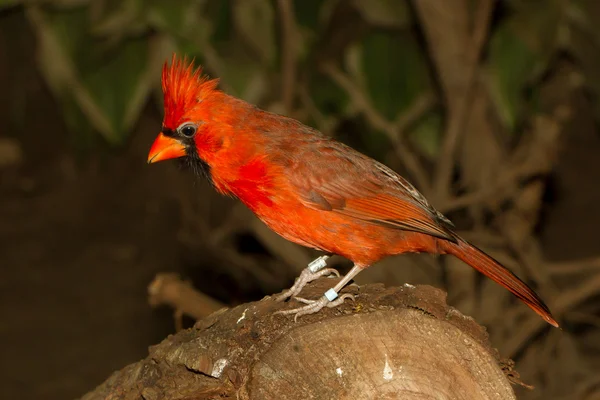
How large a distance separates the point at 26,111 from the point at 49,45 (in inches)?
178

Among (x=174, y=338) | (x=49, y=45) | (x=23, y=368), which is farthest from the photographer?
(x=23, y=368)

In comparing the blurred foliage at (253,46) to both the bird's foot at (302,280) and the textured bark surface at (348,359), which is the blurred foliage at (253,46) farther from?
the textured bark surface at (348,359)

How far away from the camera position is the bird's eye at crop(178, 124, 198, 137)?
326 cm

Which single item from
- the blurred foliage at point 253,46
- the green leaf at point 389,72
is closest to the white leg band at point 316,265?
the blurred foliage at point 253,46

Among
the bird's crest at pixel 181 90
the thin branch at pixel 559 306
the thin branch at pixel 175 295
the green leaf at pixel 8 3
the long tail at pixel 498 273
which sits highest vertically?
the green leaf at pixel 8 3

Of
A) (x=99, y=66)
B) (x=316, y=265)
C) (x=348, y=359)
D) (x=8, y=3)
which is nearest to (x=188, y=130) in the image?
(x=316, y=265)

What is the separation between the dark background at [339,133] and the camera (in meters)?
4.64

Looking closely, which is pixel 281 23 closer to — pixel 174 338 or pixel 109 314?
pixel 174 338

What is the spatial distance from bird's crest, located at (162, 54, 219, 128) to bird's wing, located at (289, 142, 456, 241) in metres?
0.43

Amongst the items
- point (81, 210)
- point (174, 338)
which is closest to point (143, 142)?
point (81, 210)

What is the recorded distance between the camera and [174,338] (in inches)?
114

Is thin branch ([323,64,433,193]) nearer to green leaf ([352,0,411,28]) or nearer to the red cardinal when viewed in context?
green leaf ([352,0,411,28])

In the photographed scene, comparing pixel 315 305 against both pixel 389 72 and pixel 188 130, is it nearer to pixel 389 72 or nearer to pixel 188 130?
pixel 188 130

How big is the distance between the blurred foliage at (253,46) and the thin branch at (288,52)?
0.10 feet
